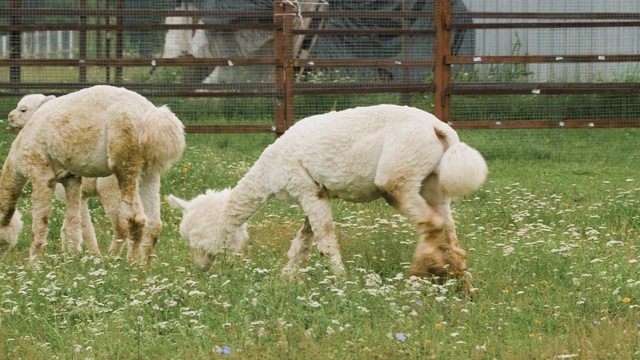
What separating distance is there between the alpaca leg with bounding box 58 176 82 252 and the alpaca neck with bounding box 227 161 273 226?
4.94 ft

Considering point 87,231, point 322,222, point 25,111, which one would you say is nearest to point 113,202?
point 87,231

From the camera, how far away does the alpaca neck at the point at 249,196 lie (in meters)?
6.97

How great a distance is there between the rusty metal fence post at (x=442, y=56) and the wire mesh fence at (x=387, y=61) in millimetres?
12

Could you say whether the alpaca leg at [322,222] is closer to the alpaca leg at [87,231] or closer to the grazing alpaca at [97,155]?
the grazing alpaca at [97,155]

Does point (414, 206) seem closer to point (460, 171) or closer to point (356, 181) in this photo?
point (460, 171)

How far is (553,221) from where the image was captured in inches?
331

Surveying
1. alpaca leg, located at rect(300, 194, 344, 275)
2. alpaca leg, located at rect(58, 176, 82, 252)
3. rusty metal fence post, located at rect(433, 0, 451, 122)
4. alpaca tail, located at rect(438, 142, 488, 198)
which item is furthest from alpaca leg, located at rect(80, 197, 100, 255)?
rusty metal fence post, located at rect(433, 0, 451, 122)

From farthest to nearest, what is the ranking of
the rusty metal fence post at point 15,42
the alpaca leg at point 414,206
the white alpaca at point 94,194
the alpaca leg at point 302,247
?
the rusty metal fence post at point 15,42 < the white alpaca at point 94,194 < the alpaca leg at point 302,247 < the alpaca leg at point 414,206

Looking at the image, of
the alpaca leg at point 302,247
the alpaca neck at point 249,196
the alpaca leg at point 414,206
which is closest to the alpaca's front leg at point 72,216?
the alpaca neck at point 249,196

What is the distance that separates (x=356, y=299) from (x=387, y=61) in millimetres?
7510

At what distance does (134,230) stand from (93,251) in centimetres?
82

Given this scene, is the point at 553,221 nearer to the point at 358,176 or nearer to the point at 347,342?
the point at 358,176

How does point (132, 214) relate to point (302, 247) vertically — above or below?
above

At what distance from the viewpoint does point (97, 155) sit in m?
7.56
